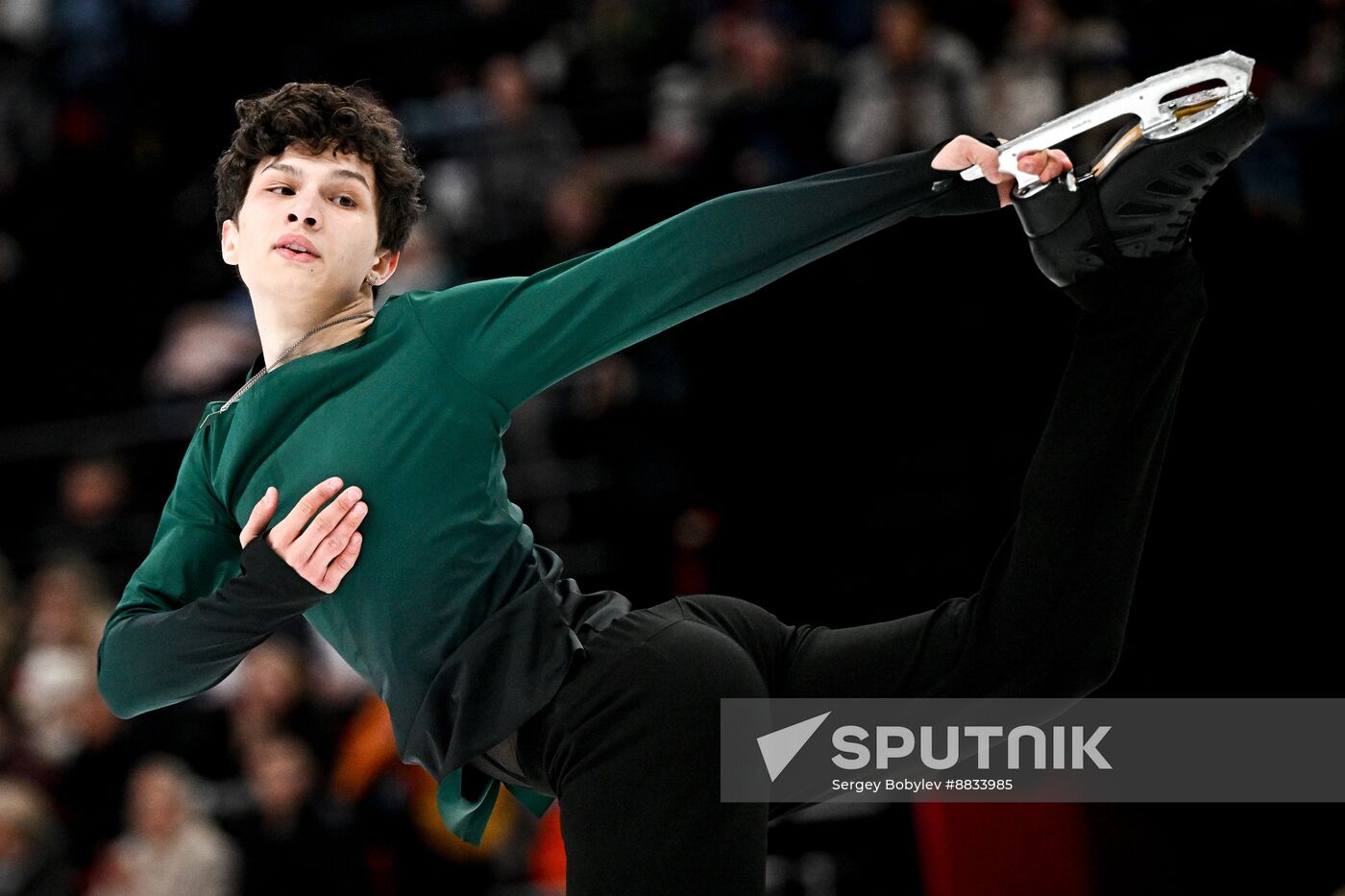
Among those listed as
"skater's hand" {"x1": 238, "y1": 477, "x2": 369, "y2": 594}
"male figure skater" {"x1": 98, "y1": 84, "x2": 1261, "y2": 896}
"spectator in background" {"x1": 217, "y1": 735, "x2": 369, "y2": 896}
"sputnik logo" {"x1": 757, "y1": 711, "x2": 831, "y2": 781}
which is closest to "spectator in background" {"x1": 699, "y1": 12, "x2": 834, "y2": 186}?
"spectator in background" {"x1": 217, "y1": 735, "x2": 369, "y2": 896}

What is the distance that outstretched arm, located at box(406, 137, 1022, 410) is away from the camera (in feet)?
8.12

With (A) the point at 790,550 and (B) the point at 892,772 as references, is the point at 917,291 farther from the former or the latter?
(B) the point at 892,772

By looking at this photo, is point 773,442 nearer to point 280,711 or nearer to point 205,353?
point 280,711

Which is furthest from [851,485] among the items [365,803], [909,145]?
[365,803]

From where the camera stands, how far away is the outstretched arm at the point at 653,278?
247cm

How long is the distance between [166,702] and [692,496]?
10.5 feet

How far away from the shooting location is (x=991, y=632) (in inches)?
101

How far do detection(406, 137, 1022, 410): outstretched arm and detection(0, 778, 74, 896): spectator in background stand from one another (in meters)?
4.31

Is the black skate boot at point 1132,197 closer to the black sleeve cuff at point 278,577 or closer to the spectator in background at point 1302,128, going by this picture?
the black sleeve cuff at point 278,577

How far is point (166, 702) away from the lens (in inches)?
105

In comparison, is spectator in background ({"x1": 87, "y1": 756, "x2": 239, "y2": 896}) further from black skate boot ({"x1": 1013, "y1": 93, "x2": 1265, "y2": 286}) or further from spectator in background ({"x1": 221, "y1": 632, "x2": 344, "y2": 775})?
black skate boot ({"x1": 1013, "y1": 93, "x2": 1265, "y2": 286})

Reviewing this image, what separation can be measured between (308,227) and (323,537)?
2.00ft

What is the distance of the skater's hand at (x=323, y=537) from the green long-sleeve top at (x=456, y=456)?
0.02 metres

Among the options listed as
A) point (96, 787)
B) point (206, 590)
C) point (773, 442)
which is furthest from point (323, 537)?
point (96, 787)
